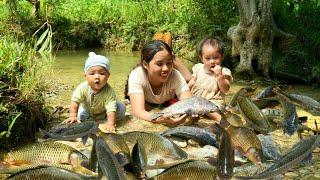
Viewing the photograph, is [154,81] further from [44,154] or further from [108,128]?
[44,154]

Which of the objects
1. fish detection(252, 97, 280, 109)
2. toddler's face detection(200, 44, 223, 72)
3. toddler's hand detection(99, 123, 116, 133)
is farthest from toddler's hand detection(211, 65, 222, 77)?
toddler's hand detection(99, 123, 116, 133)

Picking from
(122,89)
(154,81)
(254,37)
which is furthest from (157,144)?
(254,37)

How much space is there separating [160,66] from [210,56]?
89 centimetres

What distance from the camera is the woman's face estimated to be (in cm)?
596

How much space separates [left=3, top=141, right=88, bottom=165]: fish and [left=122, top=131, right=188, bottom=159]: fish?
0.53m

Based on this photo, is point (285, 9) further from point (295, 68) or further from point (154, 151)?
point (154, 151)

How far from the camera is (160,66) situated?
236 inches

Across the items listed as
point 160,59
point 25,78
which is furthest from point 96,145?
point 160,59

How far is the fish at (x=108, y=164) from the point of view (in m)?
3.09

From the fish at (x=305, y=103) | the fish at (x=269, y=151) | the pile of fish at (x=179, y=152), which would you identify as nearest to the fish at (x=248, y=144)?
the pile of fish at (x=179, y=152)

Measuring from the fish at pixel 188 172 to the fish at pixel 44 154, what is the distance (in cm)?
103

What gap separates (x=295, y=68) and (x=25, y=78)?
23.6ft

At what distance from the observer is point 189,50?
14.7m

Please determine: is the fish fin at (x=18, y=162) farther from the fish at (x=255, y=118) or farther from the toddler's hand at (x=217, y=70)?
the toddler's hand at (x=217, y=70)
